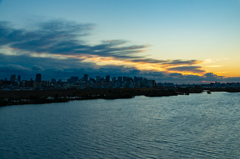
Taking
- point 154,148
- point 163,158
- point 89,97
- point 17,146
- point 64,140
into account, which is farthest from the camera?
point 89,97

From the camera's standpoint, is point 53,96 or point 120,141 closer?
point 120,141

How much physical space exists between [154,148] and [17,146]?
50.0 feet

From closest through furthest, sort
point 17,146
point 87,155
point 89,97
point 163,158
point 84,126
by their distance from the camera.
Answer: point 163,158 → point 87,155 → point 17,146 → point 84,126 → point 89,97

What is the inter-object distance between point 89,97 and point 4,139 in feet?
223

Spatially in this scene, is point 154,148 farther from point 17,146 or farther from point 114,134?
point 17,146

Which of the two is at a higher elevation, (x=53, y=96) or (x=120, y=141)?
(x=53, y=96)

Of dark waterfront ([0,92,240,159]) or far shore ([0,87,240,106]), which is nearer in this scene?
dark waterfront ([0,92,240,159])

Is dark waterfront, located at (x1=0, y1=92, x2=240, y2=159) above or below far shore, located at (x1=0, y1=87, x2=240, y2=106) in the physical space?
below

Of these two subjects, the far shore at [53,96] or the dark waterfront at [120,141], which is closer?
the dark waterfront at [120,141]

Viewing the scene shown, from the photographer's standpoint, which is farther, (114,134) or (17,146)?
(114,134)

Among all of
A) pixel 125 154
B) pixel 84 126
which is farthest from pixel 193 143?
pixel 84 126

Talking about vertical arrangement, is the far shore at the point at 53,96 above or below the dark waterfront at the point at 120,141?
above

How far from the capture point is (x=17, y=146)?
21391 millimetres

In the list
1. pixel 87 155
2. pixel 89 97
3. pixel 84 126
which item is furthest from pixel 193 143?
pixel 89 97
